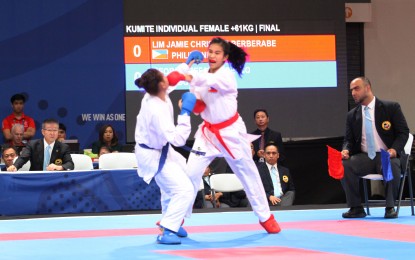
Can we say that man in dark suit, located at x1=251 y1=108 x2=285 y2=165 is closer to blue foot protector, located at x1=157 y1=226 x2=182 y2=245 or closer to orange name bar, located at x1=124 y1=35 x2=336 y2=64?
orange name bar, located at x1=124 y1=35 x2=336 y2=64

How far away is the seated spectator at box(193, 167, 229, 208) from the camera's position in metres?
9.21

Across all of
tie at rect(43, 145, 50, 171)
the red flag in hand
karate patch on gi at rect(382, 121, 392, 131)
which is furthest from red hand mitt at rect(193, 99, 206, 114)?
tie at rect(43, 145, 50, 171)

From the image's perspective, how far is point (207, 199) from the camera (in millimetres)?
9414

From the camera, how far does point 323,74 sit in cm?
1198

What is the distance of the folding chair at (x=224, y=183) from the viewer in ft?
30.1

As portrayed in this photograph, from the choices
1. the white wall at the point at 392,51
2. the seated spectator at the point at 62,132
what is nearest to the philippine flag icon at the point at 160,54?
the seated spectator at the point at 62,132

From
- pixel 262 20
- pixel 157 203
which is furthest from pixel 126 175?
pixel 262 20

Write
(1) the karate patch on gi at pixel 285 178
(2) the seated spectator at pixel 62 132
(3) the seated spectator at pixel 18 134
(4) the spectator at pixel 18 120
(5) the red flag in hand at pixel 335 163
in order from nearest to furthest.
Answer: (5) the red flag in hand at pixel 335 163
(1) the karate patch on gi at pixel 285 178
(3) the seated spectator at pixel 18 134
(2) the seated spectator at pixel 62 132
(4) the spectator at pixel 18 120

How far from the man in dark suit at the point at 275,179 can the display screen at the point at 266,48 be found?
2330 mm

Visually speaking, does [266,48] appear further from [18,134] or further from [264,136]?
[18,134]

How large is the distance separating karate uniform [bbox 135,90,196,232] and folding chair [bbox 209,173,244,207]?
3.17 metres

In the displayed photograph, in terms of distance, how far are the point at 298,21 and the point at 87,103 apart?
3.35m

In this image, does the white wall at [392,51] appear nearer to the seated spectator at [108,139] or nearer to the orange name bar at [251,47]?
the orange name bar at [251,47]

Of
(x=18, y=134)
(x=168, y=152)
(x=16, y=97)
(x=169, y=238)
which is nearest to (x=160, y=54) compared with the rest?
(x=16, y=97)
